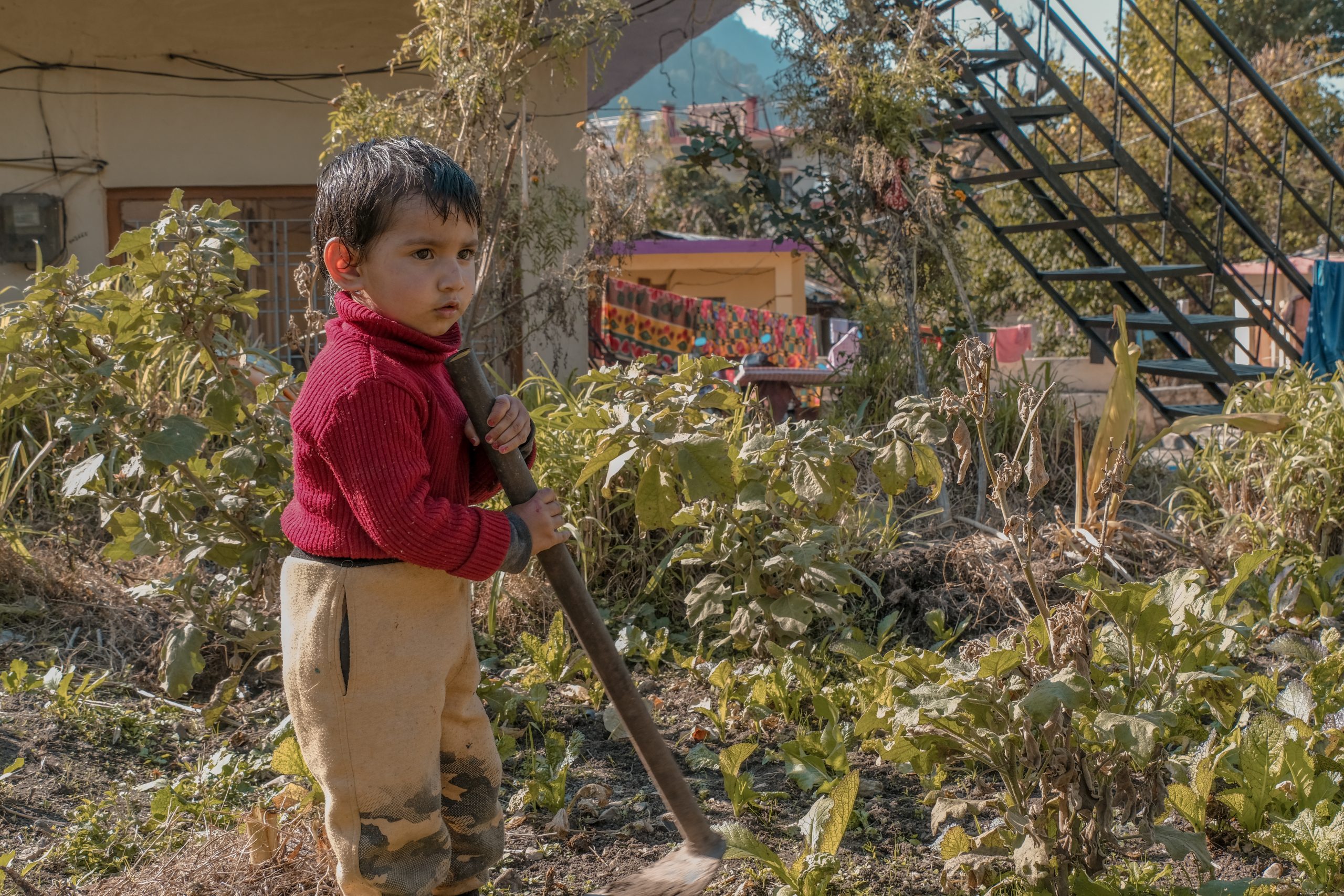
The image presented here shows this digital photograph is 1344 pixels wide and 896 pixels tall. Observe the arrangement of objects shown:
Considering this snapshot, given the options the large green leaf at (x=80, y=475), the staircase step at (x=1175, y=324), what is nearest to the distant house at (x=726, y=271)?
the staircase step at (x=1175, y=324)

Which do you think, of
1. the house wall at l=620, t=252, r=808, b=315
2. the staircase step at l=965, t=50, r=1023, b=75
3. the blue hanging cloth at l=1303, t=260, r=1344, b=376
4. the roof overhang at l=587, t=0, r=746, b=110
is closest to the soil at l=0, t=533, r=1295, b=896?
the blue hanging cloth at l=1303, t=260, r=1344, b=376

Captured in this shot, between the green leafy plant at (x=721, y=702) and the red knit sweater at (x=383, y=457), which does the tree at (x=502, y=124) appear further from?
the red knit sweater at (x=383, y=457)

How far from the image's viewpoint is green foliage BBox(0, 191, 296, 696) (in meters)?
2.74

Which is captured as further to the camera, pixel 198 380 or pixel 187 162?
pixel 187 162

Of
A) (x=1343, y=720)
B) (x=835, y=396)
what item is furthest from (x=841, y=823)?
(x=835, y=396)

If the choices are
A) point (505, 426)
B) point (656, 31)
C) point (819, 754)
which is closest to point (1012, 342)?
point (656, 31)

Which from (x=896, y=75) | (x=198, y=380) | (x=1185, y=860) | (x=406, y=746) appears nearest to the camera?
(x=406, y=746)

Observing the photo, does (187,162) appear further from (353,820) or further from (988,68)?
(353,820)

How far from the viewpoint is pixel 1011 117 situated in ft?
21.3

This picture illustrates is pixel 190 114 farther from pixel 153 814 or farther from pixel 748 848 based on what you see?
pixel 748 848

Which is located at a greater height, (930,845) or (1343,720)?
(1343,720)

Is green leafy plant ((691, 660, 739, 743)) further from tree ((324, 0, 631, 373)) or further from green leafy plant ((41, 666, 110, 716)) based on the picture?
tree ((324, 0, 631, 373))

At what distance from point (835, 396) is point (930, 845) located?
12.7ft

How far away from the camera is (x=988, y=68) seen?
7.12 m
